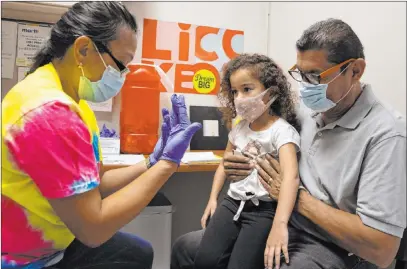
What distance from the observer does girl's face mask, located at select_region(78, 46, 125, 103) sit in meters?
1.09

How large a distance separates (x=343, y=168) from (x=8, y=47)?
190cm

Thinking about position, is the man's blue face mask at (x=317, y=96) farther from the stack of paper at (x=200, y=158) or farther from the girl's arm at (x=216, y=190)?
the stack of paper at (x=200, y=158)

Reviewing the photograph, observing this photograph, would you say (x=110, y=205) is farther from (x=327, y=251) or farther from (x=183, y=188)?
(x=183, y=188)

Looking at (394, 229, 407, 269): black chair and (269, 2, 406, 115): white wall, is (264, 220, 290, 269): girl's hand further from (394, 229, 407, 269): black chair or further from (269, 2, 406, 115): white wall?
(269, 2, 406, 115): white wall

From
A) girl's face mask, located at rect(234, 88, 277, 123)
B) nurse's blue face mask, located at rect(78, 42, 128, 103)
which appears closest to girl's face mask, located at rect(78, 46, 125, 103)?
nurse's blue face mask, located at rect(78, 42, 128, 103)

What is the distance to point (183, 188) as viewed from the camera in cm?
248

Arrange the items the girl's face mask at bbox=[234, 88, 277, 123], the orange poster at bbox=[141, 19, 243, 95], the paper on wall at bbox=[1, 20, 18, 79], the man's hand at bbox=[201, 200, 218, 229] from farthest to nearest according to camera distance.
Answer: the orange poster at bbox=[141, 19, 243, 95]
the paper on wall at bbox=[1, 20, 18, 79]
the man's hand at bbox=[201, 200, 218, 229]
the girl's face mask at bbox=[234, 88, 277, 123]

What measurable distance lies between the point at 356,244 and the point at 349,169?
228mm

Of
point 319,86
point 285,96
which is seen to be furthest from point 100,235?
point 285,96

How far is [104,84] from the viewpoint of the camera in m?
1.14

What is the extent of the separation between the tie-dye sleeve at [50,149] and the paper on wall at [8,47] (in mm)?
1383

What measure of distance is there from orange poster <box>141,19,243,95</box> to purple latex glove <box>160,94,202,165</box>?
3.29 ft

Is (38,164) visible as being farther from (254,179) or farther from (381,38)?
(381,38)

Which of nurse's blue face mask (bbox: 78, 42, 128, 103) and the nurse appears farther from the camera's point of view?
nurse's blue face mask (bbox: 78, 42, 128, 103)
